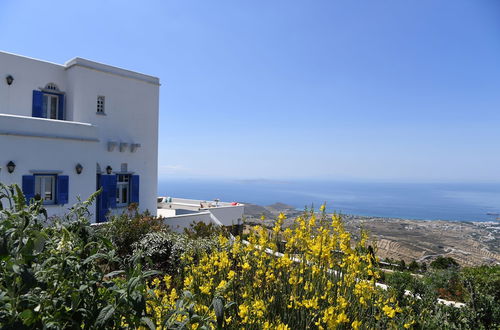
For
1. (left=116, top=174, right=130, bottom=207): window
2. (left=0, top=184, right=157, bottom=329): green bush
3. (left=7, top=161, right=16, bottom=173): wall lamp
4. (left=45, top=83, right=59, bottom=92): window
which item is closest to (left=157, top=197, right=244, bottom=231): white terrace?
(left=116, top=174, right=130, bottom=207): window

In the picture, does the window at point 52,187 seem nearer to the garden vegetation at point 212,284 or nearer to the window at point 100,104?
the window at point 100,104

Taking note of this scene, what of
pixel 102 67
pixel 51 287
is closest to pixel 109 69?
pixel 102 67

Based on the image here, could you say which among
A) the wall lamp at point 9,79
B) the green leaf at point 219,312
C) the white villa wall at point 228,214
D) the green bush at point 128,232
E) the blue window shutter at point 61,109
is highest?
the wall lamp at point 9,79

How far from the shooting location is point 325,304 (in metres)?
2.88

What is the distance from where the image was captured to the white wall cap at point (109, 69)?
13.3m

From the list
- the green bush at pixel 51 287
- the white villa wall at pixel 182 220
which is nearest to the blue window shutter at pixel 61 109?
the white villa wall at pixel 182 220

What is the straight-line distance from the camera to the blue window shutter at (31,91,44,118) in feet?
42.2

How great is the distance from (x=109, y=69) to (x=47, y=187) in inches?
231

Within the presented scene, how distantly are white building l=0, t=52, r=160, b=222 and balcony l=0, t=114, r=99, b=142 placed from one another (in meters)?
0.03

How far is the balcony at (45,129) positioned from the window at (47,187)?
1.47m

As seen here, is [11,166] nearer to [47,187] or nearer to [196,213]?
[47,187]

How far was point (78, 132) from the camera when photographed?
11.9 m

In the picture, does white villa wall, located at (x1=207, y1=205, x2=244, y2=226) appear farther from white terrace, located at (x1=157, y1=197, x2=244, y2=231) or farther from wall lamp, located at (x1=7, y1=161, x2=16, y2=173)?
wall lamp, located at (x1=7, y1=161, x2=16, y2=173)

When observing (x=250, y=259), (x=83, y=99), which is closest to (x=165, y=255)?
(x=250, y=259)
